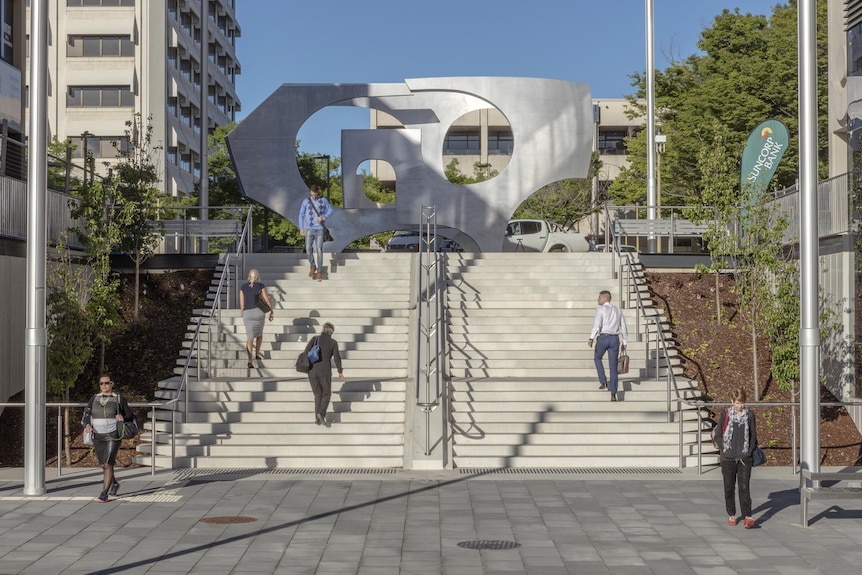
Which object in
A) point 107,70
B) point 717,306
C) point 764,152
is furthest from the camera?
point 107,70

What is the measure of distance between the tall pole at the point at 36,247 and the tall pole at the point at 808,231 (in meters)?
9.33

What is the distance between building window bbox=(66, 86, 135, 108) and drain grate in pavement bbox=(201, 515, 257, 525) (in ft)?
194

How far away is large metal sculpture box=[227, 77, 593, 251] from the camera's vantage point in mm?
31688

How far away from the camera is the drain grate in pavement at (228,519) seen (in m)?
13.4

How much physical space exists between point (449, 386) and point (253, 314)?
3.95m

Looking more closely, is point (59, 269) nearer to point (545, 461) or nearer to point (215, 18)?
point (545, 461)

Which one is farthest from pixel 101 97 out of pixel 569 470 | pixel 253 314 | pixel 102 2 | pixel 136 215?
pixel 569 470

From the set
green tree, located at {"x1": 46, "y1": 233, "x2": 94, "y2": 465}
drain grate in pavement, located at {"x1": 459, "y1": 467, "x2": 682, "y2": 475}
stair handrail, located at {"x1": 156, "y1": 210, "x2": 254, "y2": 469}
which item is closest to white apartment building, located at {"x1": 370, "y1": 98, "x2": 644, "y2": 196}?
stair handrail, located at {"x1": 156, "y1": 210, "x2": 254, "y2": 469}

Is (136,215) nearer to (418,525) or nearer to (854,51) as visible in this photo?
(418,525)

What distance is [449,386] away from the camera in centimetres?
2016

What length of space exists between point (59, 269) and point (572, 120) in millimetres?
16021

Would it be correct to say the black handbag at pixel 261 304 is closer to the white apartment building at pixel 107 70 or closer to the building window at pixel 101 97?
the white apartment building at pixel 107 70

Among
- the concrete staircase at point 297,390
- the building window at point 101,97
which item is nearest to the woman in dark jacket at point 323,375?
the concrete staircase at point 297,390

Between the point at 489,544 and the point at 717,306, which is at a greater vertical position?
the point at 717,306
